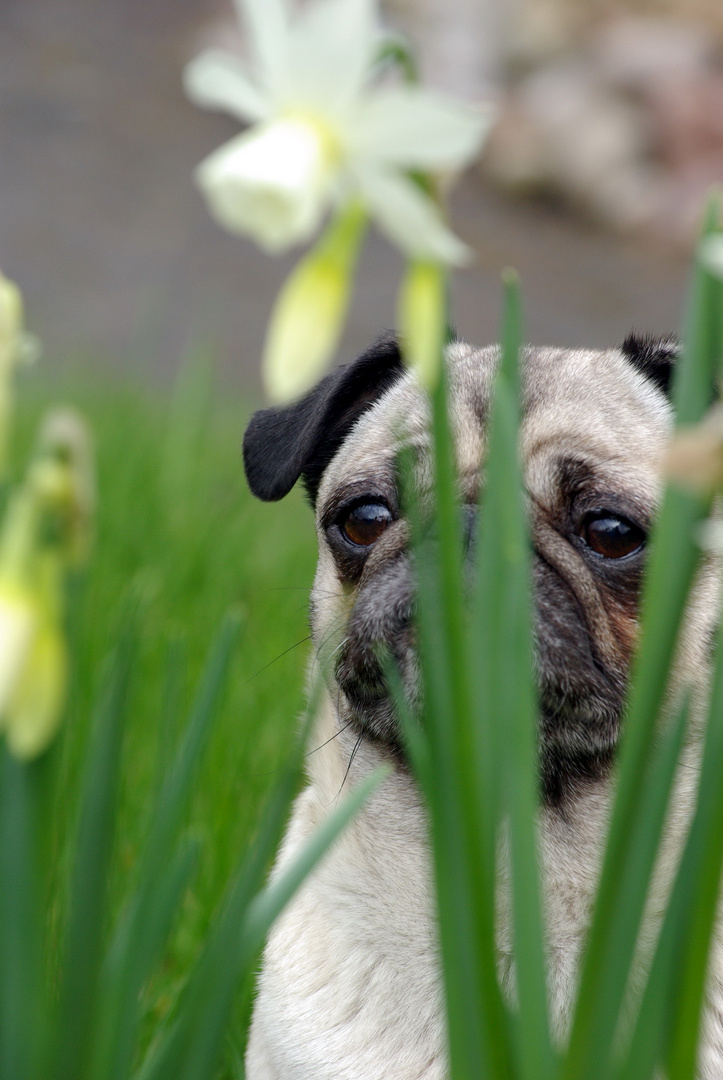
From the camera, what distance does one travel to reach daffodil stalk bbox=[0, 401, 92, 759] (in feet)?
1.42

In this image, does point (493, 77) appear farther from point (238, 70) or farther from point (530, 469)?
point (238, 70)

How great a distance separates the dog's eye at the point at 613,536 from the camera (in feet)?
5.63

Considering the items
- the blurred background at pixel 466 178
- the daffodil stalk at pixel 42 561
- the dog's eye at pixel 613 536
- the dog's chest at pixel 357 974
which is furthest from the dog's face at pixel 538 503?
the blurred background at pixel 466 178

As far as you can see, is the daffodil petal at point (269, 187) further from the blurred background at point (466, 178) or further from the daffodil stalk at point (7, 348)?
the blurred background at point (466, 178)

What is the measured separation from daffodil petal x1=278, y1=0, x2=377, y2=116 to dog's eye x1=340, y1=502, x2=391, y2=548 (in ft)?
4.70

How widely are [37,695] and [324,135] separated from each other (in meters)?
0.24

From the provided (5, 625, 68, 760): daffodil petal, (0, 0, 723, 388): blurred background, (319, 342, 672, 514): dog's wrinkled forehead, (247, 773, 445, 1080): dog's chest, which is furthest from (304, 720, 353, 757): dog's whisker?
(0, 0, 723, 388): blurred background

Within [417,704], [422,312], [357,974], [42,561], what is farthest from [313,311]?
[357,974]

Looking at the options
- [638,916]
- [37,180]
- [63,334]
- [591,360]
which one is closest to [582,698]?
[591,360]

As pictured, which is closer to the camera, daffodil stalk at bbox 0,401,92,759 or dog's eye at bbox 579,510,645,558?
daffodil stalk at bbox 0,401,92,759

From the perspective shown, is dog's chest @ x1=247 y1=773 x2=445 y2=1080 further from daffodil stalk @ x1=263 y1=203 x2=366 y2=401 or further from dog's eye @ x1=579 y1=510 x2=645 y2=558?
daffodil stalk @ x1=263 y1=203 x2=366 y2=401

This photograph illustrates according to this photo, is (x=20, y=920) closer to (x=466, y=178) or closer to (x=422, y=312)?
(x=422, y=312)

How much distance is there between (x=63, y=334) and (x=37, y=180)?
12.6ft

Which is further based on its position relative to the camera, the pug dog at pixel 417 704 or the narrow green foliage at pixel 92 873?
the pug dog at pixel 417 704
